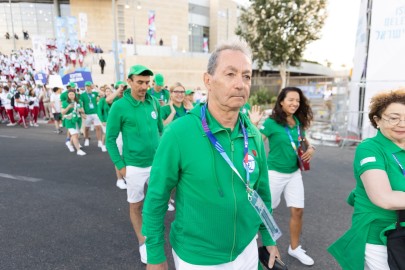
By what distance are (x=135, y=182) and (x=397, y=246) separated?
2703 mm

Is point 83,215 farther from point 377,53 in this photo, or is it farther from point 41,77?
point 41,77

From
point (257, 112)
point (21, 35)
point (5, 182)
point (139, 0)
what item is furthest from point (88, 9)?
point (257, 112)

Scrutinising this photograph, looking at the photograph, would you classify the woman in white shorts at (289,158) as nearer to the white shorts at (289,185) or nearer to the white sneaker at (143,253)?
the white shorts at (289,185)

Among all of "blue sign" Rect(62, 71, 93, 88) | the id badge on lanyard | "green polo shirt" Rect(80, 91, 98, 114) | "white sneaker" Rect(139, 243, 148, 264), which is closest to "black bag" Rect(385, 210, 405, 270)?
the id badge on lanyard

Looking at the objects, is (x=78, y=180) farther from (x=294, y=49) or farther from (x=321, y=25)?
(x=321, y=25)

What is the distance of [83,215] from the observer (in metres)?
4.58

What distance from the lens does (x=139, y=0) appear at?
137 ft

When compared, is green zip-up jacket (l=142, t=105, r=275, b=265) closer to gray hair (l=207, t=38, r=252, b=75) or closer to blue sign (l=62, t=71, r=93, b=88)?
gray hair (l=207, t=38, r=252, b=75)

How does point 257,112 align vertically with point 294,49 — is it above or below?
below

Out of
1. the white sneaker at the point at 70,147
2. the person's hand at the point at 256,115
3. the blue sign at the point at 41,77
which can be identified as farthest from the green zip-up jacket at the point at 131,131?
the blue sign at the point at 41,77

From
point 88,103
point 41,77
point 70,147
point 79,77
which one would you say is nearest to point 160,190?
point 70,147

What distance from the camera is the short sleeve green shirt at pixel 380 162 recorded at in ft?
6.00

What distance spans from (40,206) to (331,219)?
4838 mm

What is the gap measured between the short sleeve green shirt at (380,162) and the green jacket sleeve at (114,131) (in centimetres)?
256
